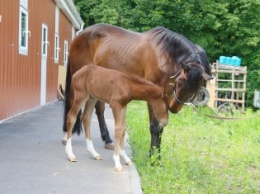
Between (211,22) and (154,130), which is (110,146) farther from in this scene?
(211,22)

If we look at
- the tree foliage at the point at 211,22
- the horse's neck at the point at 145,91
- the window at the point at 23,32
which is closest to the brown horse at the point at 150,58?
the horse's neck at the point at 145,91

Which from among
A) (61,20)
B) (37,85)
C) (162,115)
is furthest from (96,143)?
(61,20)

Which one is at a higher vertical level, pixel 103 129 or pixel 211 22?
pixel 211 22

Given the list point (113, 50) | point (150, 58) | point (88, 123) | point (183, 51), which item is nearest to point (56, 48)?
point (113, 50)

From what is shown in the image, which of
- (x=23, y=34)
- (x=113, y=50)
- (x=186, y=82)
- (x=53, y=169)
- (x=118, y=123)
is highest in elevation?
(x=23, y=34)

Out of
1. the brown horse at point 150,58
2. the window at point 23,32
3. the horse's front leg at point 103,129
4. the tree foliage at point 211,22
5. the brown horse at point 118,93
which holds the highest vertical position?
the tree foliage at point 211,22

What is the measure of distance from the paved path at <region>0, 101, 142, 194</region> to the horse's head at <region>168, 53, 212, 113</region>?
103 cm

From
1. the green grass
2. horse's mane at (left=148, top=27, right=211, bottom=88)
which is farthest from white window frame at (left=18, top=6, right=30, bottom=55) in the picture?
horse's mane at (left=148, top=27, right=211, bottom=88)

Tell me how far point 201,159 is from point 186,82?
6.66 feet

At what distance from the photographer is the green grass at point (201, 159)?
4958 mm

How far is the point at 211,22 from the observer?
1032 inches

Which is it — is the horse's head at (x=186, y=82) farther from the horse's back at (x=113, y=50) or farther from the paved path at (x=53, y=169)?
the paved path at (x=53, y=169)

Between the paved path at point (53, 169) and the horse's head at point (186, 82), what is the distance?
1.03m

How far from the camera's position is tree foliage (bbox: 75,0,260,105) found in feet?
79.5
